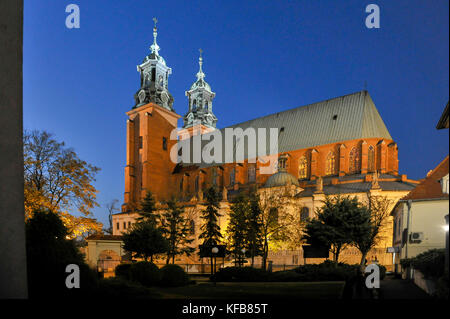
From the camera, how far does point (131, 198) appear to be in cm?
6175

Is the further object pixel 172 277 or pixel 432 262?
pixel 172 277

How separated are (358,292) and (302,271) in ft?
42.3

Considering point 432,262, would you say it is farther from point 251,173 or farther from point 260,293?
point 251,173

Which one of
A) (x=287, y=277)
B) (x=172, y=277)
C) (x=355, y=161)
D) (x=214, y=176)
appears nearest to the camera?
(x=172, y=277)

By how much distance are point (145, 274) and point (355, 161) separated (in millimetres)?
41347

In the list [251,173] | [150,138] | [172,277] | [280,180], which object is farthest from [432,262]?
[150,138]

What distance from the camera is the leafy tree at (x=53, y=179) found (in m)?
12.1

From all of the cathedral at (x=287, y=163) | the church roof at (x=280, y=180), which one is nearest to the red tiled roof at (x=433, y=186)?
the cathedral at (x=287, y=163)

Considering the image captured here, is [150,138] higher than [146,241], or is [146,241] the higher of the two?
[150,138]

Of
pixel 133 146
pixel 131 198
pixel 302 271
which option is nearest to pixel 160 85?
pixel 133 146

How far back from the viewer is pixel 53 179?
42.7 feet

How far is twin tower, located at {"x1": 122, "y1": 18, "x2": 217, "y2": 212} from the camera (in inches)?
2411

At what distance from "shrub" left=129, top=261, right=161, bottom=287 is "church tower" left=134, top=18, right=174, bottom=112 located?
54.9 metres
